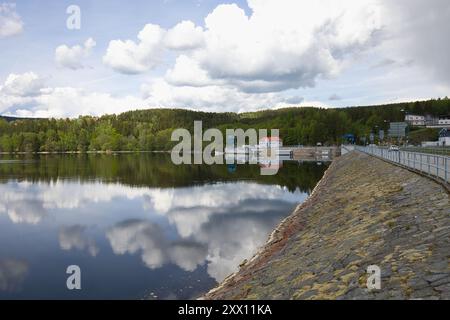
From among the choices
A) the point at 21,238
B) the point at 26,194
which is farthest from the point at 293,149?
the point at 21,238

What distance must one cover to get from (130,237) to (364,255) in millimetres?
15768

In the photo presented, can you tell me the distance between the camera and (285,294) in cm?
1074

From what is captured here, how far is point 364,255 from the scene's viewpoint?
463 inches

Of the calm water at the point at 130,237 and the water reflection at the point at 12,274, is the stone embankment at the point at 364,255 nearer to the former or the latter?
the calm water at the point at 130,237

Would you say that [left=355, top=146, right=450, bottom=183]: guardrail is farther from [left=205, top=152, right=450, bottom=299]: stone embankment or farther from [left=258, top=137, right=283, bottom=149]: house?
[left=258, top=137, right=283, bottom=149]: house

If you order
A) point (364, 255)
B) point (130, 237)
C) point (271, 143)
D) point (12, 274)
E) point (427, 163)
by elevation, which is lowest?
point (12, 274)

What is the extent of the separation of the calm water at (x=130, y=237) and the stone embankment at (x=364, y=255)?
2843 mm

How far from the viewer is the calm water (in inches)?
639

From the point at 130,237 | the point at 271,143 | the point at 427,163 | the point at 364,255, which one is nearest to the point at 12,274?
the point at 130,237

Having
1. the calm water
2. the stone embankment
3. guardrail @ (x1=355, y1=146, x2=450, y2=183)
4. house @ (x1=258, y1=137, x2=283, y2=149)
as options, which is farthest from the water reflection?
house @ (x1=258, y1=137, x2=283, y2=149)

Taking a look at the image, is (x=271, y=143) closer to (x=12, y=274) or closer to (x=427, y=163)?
(x=427, y=163)

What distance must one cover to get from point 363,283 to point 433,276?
153 centimetres

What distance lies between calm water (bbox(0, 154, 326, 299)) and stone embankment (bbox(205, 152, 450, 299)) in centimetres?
284
